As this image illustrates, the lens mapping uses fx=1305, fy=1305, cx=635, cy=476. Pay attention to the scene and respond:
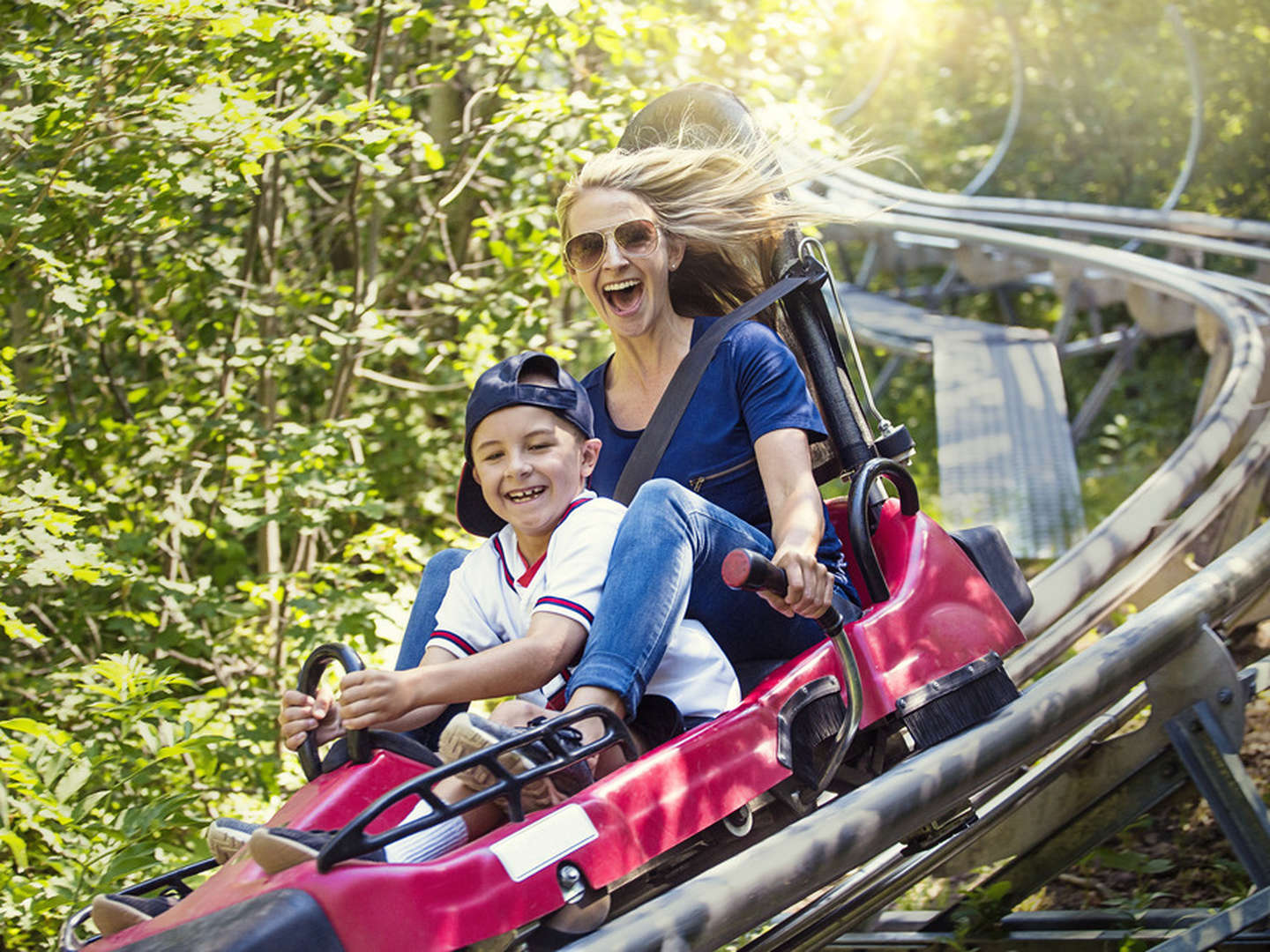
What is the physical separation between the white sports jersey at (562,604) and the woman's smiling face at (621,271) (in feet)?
1.74

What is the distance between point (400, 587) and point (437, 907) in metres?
2.45

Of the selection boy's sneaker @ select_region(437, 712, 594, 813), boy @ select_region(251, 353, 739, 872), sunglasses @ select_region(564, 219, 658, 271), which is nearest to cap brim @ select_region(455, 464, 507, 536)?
boy @ select_region(251, 353, 739, 872)

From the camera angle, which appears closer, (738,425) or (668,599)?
(668,599)

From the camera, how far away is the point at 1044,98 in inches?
568

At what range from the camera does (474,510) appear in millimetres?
2596

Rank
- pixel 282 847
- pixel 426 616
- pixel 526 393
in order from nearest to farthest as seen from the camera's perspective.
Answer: pixel 282 847
pixel 526 393
pixel 426 616

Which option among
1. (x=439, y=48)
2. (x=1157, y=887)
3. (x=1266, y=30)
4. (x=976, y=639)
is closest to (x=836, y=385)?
(x=976, y=639)

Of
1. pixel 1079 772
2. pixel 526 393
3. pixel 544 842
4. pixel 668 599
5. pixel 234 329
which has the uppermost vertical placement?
pixel 234 329

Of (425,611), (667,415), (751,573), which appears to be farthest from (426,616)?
(751,573)

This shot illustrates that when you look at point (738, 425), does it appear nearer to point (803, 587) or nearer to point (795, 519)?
point (795, 519)

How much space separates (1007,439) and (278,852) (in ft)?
17.4

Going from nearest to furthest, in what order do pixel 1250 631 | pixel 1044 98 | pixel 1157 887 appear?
pixel 1157 887 → pixel 1250 631 → pixel 1044 98

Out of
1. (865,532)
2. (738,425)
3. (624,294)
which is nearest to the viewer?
(865,532)

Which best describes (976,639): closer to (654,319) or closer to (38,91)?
(654,319)
